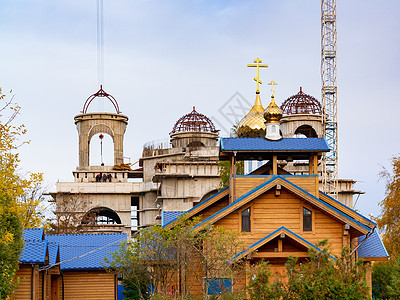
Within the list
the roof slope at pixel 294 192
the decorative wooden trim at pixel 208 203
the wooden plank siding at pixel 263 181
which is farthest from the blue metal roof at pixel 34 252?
the wooden plank siding at pixel 263 181

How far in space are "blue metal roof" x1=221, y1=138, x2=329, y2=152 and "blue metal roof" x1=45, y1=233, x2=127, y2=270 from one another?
10060 millimetres

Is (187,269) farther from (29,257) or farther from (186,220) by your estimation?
(29,257)

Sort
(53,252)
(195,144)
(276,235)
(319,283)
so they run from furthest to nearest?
(195,144), (53,252), (276,235), (319,283)

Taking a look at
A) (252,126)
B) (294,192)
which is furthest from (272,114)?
(294,192)

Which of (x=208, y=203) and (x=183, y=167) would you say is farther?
(x=183, y=167)

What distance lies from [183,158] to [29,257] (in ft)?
140

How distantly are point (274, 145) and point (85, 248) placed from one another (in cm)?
1336

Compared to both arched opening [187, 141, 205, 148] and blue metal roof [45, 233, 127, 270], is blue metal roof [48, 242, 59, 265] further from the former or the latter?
arched opening [187, 141, 205, 148]

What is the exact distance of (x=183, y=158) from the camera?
243ft

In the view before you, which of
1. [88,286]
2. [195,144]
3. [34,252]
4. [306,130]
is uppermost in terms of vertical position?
[306,130]

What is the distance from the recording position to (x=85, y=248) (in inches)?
1608

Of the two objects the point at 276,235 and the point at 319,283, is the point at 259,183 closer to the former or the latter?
the point at 276,235

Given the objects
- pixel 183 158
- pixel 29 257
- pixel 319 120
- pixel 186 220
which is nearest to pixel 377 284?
pixel 186 220

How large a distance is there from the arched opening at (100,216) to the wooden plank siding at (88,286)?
2477 centimetres
